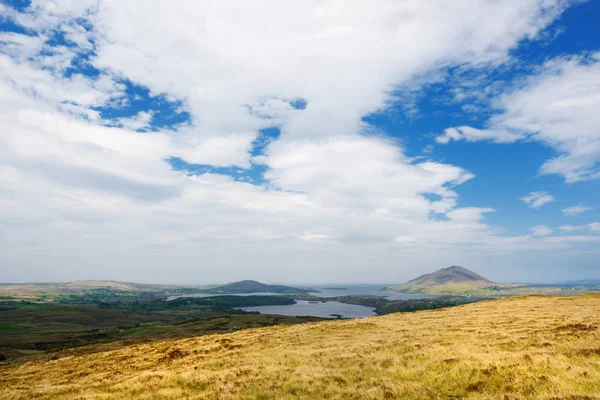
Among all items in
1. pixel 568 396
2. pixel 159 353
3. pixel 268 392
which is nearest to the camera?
pixel 568 396

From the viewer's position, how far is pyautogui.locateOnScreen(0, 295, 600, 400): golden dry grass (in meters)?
15.6

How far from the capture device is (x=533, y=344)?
2314cm

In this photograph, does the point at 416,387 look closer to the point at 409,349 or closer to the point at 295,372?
the point at 295,372

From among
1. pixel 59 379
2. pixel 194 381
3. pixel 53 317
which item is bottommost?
pixel 53 317

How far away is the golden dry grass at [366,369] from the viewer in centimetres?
1556

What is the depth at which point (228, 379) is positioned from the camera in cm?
2142

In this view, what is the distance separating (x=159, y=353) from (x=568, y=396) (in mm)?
35803

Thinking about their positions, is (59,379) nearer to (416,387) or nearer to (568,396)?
(416,387)

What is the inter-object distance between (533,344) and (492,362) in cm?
719

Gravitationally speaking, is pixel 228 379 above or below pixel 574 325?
below

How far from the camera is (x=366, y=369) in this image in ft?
68.1

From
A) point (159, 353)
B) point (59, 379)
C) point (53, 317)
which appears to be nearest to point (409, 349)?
point (159, 353)

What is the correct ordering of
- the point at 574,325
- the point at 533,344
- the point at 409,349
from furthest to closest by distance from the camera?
the point at 574,325
the point at 409,349
the point at 533,344

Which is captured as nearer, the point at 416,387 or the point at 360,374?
the point at 416,387
